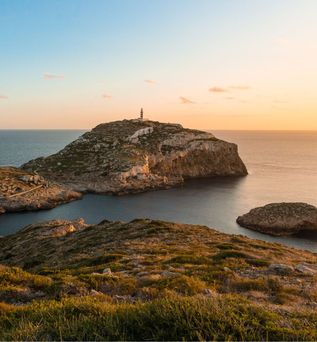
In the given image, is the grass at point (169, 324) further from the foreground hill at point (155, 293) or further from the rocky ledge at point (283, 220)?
the rocky ledge at point (283, 220)

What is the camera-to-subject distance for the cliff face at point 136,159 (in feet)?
334

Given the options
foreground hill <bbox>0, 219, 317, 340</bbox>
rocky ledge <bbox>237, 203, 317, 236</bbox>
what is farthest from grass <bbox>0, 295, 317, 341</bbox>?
rocky ledge <bbox>237, 203, 317, 236</bbox>

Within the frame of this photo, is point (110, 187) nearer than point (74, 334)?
No

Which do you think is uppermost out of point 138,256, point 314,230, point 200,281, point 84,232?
point 200,281

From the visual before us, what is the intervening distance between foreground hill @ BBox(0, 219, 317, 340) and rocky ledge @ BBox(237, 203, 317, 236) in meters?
32.8

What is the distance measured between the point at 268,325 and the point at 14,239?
3871 cm

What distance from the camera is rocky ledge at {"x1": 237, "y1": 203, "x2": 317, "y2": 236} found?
203 feet

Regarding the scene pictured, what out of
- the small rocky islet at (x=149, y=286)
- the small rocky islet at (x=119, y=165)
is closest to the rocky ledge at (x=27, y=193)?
the small rocky islet at (x=119, y=165)

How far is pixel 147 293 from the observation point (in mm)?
13266

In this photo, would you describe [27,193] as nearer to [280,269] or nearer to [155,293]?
[280,269]

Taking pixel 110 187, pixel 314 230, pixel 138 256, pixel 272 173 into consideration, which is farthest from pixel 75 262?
pixel 272 173

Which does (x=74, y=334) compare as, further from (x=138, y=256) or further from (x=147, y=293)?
(x=138, y=256)

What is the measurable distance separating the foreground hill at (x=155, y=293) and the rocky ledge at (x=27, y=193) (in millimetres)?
46715

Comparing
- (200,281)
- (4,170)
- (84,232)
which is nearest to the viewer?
(200,281)
